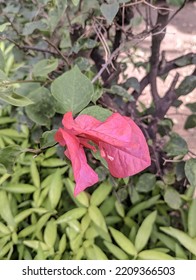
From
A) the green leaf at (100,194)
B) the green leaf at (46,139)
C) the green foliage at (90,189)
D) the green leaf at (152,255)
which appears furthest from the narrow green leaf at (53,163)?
the green leaf at (46,139)

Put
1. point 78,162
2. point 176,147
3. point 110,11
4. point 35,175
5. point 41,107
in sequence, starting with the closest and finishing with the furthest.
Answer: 1. point 78,162
2. point 110,11
3. point 41,107
4. point 176,147
5. point 35,175

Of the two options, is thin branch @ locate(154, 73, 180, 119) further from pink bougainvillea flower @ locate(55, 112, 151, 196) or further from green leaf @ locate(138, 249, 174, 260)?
pink bougainvillea flower @ locate(55, 112, 151, 196)

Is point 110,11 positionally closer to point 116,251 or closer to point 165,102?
point 165,102

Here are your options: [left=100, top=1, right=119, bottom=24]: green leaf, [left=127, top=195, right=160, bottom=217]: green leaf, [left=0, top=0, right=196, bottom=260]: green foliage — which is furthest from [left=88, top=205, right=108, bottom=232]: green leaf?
[left=100, top=1, right=119, bottom=24]: green leaf

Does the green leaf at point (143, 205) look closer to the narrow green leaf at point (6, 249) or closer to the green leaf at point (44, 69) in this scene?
the narrow green leaf at point (6, 249)

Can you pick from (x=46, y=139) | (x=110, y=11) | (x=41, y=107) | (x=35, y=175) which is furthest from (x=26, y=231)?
(x=110, y=11)
